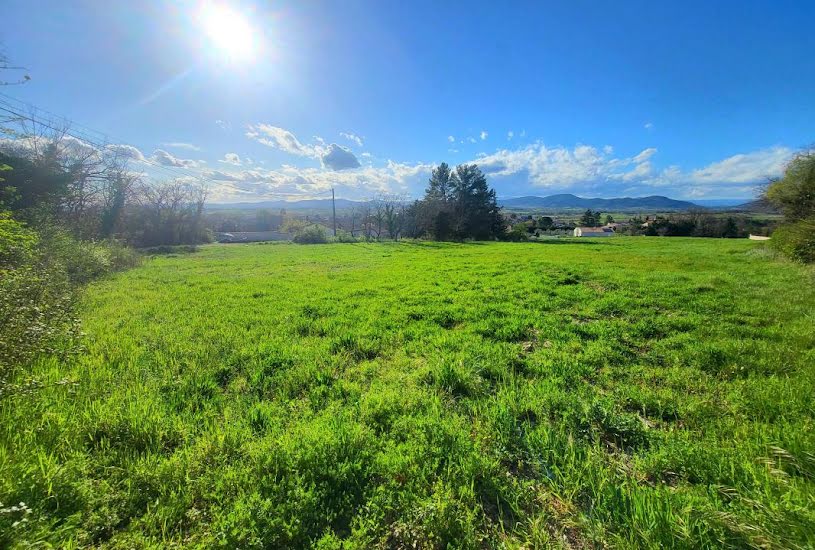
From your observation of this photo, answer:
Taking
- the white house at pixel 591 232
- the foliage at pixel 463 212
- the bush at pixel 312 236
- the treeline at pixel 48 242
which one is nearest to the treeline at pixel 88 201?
the treeline at pixel 48 242

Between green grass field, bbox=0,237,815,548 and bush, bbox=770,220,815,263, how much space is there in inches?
507

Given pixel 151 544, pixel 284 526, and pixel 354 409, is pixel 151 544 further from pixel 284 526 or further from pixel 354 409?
pixel 354 409

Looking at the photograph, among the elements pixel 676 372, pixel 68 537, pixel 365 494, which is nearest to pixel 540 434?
pixel 365 494

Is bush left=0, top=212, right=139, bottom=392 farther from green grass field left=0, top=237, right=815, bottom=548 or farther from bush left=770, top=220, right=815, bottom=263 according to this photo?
bush left=770, top=220, right=815, bottom=263

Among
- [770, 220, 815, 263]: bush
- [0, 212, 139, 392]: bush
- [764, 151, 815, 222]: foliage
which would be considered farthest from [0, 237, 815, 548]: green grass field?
[764, 151, 815, 222]: foliage

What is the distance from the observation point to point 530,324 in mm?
6926

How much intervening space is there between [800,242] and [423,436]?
22.4 meters

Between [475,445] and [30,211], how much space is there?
17453 mm

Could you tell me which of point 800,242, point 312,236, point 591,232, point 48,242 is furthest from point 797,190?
point 591,232

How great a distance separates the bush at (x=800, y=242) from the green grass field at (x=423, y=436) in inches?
507

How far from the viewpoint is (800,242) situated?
592 inches

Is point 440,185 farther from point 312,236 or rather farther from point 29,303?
point 29,303

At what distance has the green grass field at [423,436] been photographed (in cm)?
227

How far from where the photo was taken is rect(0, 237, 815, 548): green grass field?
7.43 feet
